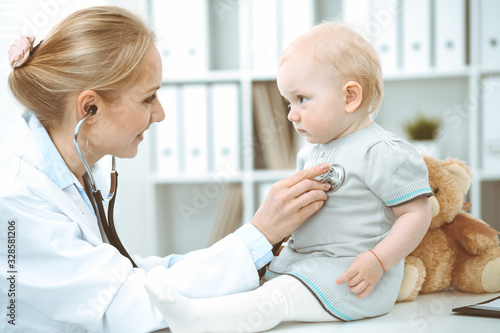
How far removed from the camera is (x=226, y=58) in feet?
9.59

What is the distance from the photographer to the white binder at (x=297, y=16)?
2.46 m

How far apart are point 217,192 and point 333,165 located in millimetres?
1918

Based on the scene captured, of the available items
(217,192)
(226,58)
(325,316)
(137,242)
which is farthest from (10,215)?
(226,58)

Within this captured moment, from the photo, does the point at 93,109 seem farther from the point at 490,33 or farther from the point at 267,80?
the point at 490,33

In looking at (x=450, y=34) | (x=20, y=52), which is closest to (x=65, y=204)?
(x=20, y=52)

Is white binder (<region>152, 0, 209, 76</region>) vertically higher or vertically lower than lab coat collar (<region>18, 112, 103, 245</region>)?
higher

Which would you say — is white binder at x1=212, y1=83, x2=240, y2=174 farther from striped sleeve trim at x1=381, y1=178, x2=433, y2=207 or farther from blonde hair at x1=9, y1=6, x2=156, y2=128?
striped sleeve trim at x1=381, y1=178, x2=433, y2=207

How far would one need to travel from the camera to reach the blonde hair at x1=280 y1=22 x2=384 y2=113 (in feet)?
3.25

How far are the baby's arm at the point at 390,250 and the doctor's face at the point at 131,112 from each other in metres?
0.53

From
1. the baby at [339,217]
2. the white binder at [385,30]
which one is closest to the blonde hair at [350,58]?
the baby at [339,217]

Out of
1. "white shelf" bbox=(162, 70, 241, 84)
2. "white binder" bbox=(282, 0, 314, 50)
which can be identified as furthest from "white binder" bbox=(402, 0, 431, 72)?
"white shelf" bbox=(162, 70, 241, 84)

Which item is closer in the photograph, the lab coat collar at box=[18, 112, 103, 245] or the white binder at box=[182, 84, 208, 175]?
the lab coat collar at box=[18, 112, 103, 245]

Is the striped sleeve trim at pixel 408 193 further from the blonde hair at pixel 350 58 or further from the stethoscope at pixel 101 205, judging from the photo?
the stethoscope at pixel 101 205

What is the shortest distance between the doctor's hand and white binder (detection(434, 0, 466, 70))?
5.66 ft
